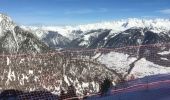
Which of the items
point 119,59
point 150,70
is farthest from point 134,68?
point 150,70

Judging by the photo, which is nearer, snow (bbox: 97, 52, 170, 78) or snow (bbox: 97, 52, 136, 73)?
snow (bbox: 97, 52, 170, 78)

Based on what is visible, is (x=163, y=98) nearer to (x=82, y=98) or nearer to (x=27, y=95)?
(x=82, y=98)

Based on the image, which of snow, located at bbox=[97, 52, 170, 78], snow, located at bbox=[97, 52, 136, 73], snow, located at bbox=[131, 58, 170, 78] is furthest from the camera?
snow, located at bbox=[97, 52, 136, 73]

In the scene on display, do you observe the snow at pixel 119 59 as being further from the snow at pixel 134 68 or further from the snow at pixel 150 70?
the snow at pixel 150 70

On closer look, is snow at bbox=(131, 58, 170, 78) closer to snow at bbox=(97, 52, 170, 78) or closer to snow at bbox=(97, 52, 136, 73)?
snow at bbox=(97, 52, 170, 78)

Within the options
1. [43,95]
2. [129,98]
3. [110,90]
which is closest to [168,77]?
[110,90]

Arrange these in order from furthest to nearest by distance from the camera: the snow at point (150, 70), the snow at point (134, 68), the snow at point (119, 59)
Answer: the snow at point (119, 59) → the snow at point (134, 68) → the snow at point (150, 70)

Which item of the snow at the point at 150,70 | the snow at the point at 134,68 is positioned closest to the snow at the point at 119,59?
the snow at the point at 134,68

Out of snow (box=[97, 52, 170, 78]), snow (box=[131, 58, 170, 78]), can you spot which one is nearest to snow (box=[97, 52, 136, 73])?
snow (box=[97, 52, 170, 78])

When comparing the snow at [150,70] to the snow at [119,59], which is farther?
the snow at [119,59]

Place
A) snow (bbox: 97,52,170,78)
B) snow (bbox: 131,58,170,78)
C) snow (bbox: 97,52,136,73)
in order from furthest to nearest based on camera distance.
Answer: snow (bbox: 97,52,136,73) < snow (bbox: 97,52,170,78) < snow (bbox: 131,58,170,78)

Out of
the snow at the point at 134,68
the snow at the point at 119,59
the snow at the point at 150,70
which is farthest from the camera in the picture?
the snow at the point at 119,59
